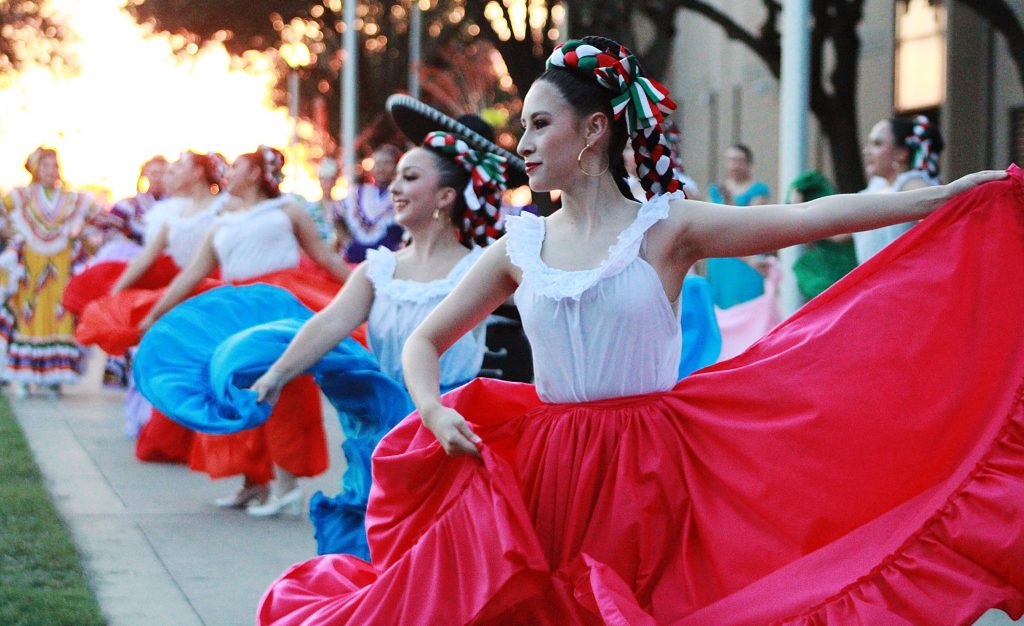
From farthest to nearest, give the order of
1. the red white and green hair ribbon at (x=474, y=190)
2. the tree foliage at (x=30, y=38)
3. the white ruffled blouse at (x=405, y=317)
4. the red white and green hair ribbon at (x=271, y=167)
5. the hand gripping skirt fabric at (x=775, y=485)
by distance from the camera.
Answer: the tree foliage at (x=30, y=38), the red white and green hair ribbon at (x=271, y=167), the red white and green hair ribbon at (x=474, y=190), the white ruffled blouse at (x=405, y=317), the hand gripping skirt fabric at (x=775, y=485)

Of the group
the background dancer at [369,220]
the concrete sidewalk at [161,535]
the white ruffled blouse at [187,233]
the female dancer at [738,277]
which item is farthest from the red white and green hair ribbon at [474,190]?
the background dancer at [369,220]

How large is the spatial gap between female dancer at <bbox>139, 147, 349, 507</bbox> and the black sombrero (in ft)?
5.46

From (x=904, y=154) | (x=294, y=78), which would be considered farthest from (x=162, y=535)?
(x=294, y=78)

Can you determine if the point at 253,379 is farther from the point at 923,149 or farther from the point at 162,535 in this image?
the point at 923,149

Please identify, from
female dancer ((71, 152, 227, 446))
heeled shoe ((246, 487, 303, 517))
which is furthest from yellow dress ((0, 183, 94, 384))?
heeled shoe ((246, 487, 303, 517))

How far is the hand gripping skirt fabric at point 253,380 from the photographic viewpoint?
579cm

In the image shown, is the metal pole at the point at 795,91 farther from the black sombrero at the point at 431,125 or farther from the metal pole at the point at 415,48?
the metal pole at the point at 415,48

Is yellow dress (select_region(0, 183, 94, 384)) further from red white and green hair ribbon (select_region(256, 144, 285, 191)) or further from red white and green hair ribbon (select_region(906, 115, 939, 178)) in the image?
red white and green hair ribbon (select_region(906, 115, 939, 178))

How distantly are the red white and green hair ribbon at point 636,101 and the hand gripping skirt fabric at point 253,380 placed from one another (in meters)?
2.00

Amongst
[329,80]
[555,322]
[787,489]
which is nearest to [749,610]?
[787,489]

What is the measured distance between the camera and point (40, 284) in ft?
47.7

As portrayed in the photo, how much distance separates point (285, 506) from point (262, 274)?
1308 millimetres

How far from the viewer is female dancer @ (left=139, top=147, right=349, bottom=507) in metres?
7.91

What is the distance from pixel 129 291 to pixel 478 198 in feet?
13.6
